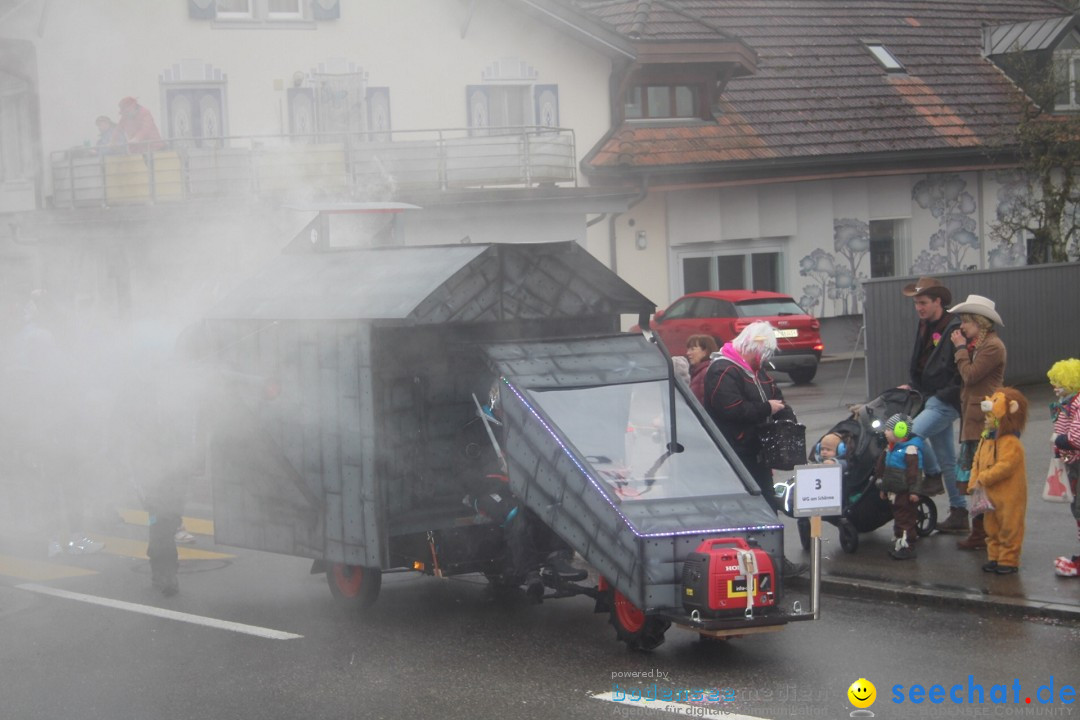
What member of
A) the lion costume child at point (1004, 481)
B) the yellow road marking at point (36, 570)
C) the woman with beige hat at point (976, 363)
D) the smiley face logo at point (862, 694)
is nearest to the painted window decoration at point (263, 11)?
the yellow road marking at point (36, 570)

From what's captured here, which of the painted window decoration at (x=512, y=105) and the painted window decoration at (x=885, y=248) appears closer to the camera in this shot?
the painted window decoration at (x=512, y=105)

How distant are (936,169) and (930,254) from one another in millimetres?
1829

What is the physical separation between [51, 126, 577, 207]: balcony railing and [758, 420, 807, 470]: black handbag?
909 centimetres

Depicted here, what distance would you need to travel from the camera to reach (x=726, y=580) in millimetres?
7312

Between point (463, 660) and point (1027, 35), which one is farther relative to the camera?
point (1027, 35)

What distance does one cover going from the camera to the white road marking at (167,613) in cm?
872

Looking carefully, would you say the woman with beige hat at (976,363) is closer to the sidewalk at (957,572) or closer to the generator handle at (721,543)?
the sidewalk at (957,572)

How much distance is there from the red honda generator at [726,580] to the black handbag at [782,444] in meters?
2.07

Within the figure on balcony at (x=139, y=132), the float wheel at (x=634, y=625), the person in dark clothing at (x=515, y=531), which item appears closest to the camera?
the float wheel at (x=634, y=625)

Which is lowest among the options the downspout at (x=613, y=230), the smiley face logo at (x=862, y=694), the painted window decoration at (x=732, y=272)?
the smiley face logo at (x=862, y=694)

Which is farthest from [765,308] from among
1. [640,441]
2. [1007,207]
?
[640,441]

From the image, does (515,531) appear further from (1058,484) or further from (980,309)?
(980,309)

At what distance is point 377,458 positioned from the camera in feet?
28.1

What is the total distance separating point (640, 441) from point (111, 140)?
1493 cm
